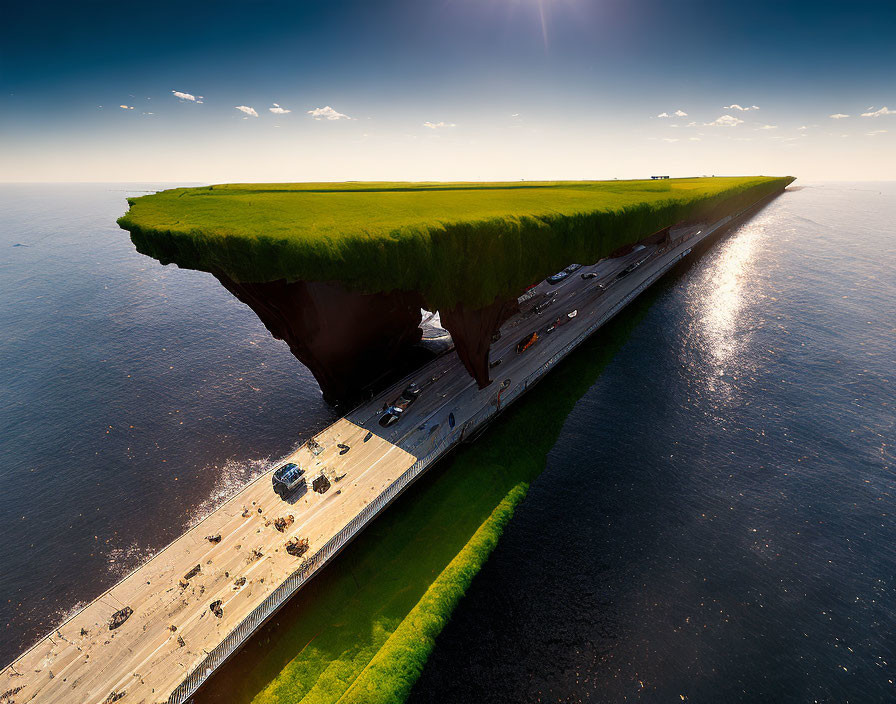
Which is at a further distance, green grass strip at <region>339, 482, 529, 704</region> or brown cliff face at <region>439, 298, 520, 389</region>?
brown cliff face at <region>439, 298, 520, 389</region>

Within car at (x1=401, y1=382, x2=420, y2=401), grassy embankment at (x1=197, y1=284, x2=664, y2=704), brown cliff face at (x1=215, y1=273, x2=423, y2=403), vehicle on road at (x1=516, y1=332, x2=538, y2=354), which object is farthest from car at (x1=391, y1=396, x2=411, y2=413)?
vehicle on road at (x1=516, y1=332, x2=538, y2=354)

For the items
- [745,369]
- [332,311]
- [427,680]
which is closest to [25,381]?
[332,311]

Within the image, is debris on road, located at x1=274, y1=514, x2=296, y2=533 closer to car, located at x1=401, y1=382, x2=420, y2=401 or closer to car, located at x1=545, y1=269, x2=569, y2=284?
car, located at x1=401, y1=382, x2=420, y2=401

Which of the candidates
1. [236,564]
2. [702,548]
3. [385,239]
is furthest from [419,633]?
[385,239]

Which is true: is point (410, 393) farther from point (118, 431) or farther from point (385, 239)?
point (118, 431)

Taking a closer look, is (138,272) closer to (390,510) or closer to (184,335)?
(184,335)

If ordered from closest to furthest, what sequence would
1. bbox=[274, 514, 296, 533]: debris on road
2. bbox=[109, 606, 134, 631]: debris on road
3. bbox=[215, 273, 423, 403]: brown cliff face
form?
bbox=[109, 606, 134, 631]: debris on road → bbox=[274, 514, 296, 533]: debris on road → bbox=[215, 273, 423, 403]: brown cliff face
